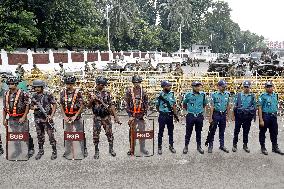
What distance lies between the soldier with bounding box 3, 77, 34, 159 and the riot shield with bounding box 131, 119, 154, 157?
235cm

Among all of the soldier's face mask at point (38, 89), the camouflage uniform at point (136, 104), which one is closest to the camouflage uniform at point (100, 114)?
the camouflage uniform at point (136, 104)

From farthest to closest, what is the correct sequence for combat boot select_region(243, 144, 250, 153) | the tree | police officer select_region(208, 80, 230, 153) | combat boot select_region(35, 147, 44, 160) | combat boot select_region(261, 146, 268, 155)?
the tree
combat boot select_region(243, 144, 250, 153)
police officer select_region(208, 80, 230, 153)
combat boot select_region(261, 146, 268, 155)
combat boot select_region(35, 147, 44, 160)

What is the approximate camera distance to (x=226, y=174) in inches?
297

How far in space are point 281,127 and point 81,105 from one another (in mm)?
6700

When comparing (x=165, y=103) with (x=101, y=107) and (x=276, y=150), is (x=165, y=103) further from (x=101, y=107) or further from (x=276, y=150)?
(x=276, y=150)

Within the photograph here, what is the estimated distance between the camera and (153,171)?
25.5 feet

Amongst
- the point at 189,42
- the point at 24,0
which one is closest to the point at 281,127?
the point at 24,0

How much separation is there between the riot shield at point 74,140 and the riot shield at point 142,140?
1.12 m

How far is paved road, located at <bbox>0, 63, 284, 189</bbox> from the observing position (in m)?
7.05

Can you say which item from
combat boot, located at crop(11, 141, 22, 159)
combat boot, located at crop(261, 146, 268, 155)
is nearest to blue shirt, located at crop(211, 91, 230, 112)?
combat boot, located at crop(261, 146, 268, 155)

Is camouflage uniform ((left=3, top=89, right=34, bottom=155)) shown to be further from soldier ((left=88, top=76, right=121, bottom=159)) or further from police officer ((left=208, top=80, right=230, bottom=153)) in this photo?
police officer ((left=208, top=80, right=230, bottom=153))

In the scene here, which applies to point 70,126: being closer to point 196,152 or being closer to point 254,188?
point 196,152

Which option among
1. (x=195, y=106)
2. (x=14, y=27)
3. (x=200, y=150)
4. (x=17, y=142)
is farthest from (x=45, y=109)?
(x=14, y=27)

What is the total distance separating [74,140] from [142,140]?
1.49 meters
